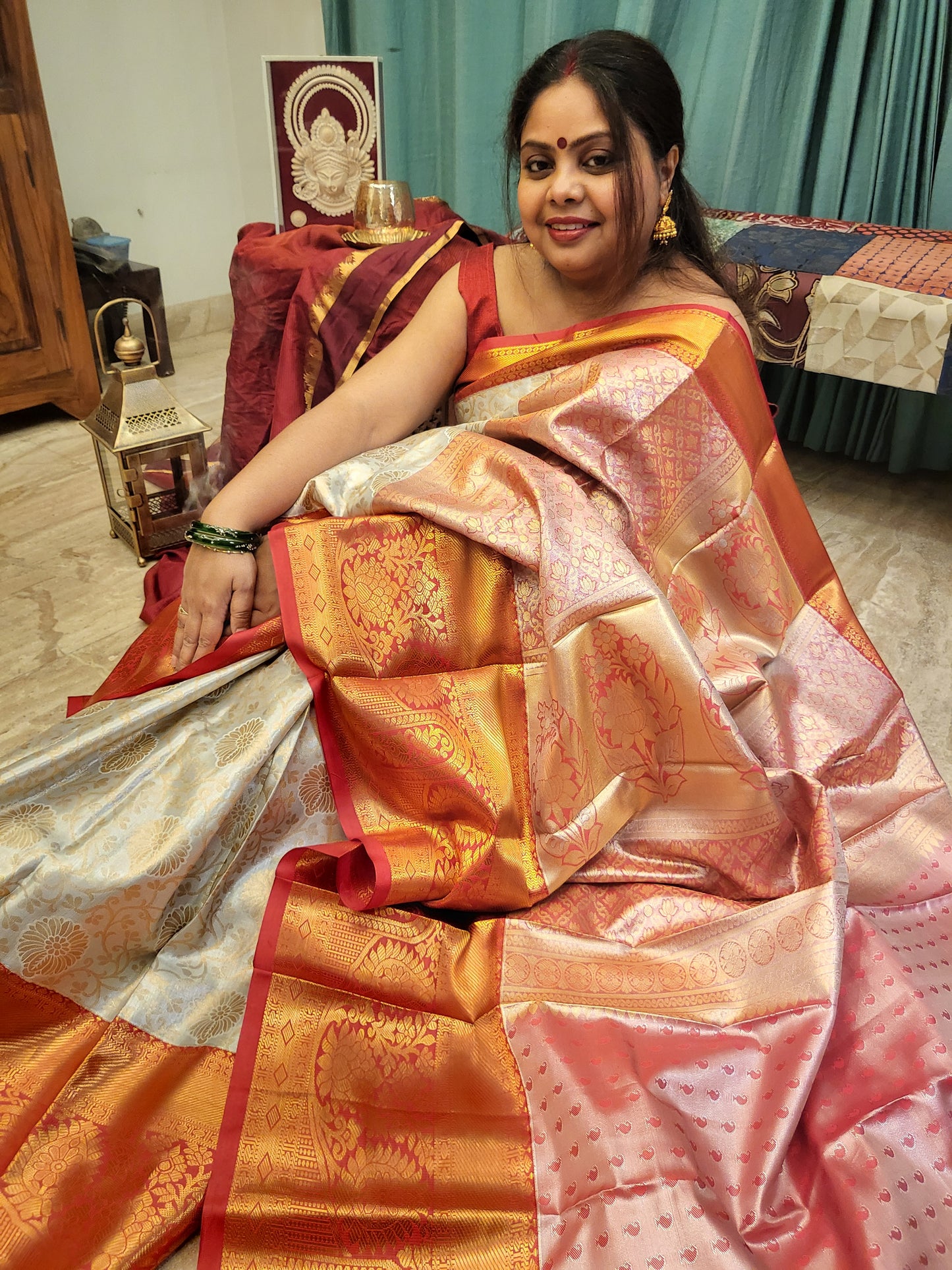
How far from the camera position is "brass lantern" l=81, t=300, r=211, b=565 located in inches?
68.6

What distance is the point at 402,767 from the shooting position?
987mm

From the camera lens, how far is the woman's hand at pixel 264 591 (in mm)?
1111

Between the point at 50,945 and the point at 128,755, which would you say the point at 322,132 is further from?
the point at 50,945

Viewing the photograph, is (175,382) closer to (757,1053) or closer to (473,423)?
(473,423)

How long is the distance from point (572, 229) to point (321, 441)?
413 millimetres

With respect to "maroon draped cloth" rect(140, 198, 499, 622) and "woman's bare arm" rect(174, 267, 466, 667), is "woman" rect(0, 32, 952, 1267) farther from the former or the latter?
"maroon draped cloth" rect(140, 198, 499, 622)

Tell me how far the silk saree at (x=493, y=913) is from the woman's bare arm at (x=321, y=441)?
0.09 m

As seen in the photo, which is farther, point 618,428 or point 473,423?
point 473,423

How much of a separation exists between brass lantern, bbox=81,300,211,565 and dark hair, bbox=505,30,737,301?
853mm

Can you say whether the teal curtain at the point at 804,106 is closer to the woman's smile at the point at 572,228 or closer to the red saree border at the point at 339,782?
the woman's smile at the point at 572,228

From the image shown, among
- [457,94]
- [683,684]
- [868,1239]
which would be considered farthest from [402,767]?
[457,94]

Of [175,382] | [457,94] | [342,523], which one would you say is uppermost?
[457,94]

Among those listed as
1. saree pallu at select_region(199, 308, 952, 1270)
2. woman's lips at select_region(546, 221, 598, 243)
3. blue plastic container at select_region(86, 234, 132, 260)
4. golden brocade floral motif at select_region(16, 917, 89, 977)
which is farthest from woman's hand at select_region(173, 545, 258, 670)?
blue plastic container at select_region(86, 234, 132, 260)

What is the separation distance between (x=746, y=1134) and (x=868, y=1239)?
4.5 inches
